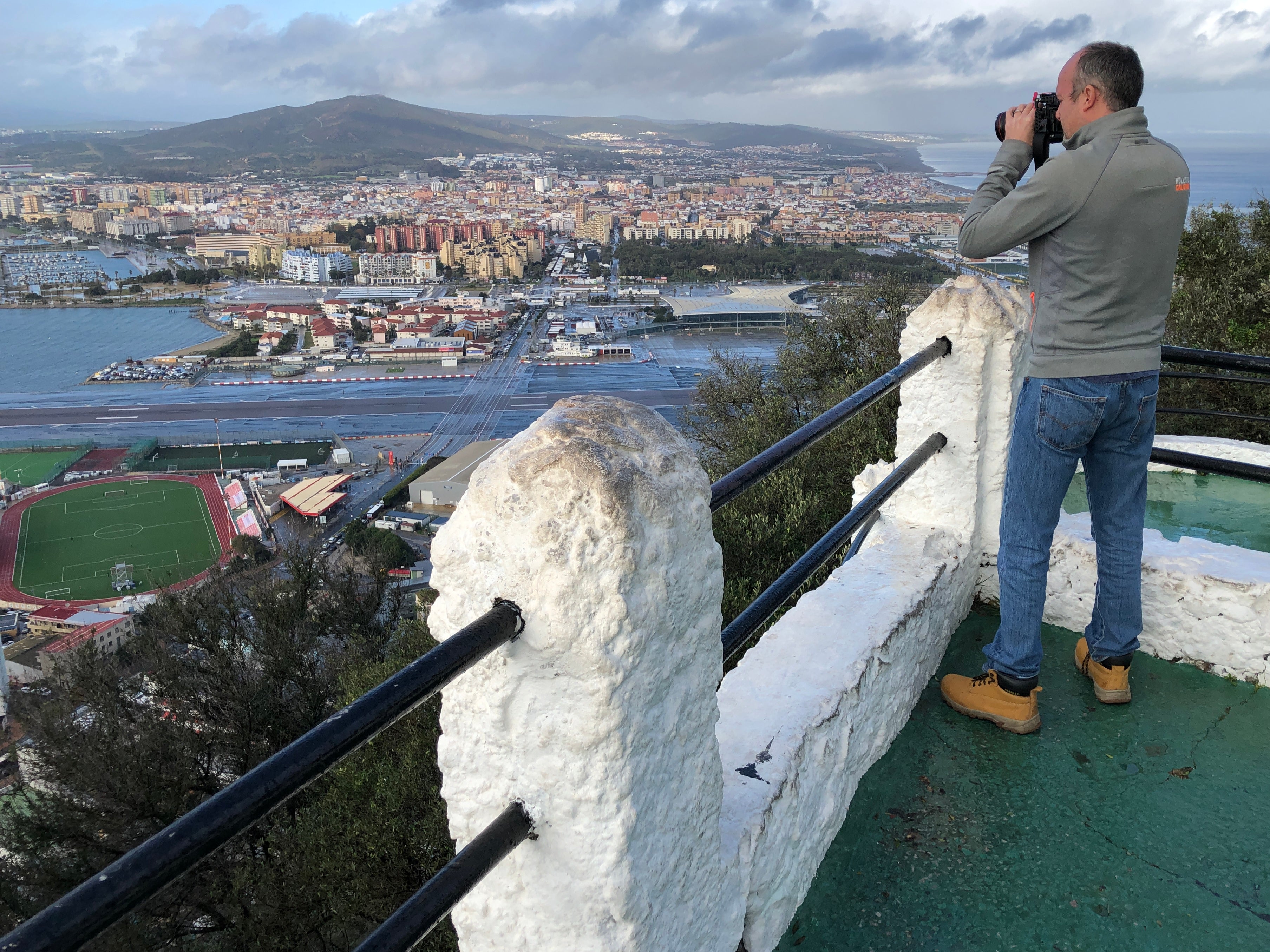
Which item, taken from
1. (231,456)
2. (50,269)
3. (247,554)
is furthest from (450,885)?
(50,269)

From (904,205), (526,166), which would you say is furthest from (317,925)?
(526,166)

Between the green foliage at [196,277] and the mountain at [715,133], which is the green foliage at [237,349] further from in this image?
the mountain at [715,133]

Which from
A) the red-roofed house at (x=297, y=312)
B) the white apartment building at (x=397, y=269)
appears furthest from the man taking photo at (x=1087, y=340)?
the white apartment building at (x=397, y=269)

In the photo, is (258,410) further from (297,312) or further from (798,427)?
(798,427)

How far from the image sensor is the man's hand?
4.01ft

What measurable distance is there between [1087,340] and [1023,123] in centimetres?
31

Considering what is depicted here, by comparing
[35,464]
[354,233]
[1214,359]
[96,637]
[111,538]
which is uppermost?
[354,233]

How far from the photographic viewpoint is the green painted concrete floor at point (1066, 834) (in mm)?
1004

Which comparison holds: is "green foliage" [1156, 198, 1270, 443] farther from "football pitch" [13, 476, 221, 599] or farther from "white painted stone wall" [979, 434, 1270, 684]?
"football pitch" [13, 476, 221, 599]

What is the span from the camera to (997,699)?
1.34 m

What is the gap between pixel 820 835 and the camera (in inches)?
42.4

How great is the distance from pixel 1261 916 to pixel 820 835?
483 millimetres

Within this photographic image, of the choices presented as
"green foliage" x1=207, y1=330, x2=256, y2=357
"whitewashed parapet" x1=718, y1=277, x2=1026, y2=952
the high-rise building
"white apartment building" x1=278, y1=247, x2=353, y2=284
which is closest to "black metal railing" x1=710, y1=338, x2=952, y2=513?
"whitewashed parapet" x1=718, y1=277, x2=1026, y2=952

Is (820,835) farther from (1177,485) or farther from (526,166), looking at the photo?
(526,166)
